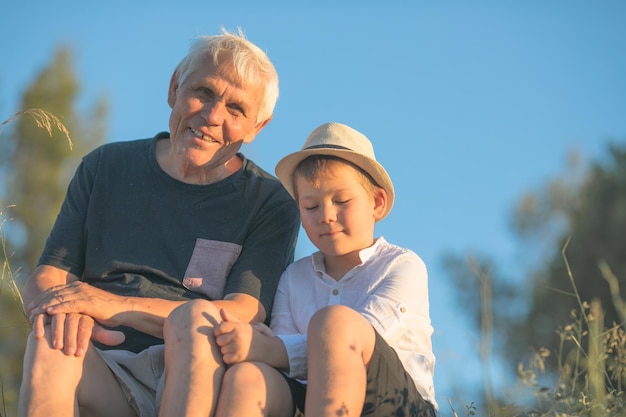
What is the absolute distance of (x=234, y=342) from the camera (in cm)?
325

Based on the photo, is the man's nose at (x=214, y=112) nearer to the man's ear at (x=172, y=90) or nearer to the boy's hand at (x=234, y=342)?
the man's ear at (x=172, y=90)

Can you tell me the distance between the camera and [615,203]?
648 inches

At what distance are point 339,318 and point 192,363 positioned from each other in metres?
0.55

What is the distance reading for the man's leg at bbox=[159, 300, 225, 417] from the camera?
3.12 m

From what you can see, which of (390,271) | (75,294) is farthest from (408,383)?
(75,294)

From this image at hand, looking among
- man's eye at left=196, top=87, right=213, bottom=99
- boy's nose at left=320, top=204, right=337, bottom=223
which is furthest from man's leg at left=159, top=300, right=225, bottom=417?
man's eye at left=196, top=87, right=213, bottom=99

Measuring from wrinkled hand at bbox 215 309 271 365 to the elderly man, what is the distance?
0.60 metres

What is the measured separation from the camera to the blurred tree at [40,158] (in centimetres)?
1769

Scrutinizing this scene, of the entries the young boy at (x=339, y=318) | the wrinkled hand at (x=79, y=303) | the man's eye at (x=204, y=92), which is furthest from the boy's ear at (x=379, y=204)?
the wrinkled hand at (x=79, y=303)

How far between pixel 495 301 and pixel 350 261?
15.3 metres

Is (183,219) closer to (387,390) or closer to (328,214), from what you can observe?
(328,214)

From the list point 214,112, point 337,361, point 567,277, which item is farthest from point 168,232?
point 567,277

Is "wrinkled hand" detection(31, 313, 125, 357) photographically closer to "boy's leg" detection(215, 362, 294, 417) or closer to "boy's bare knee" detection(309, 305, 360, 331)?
"boy's leg" detection(215, 362, 294, 417)

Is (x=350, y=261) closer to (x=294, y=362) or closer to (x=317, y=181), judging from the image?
(x=317, y=181)
